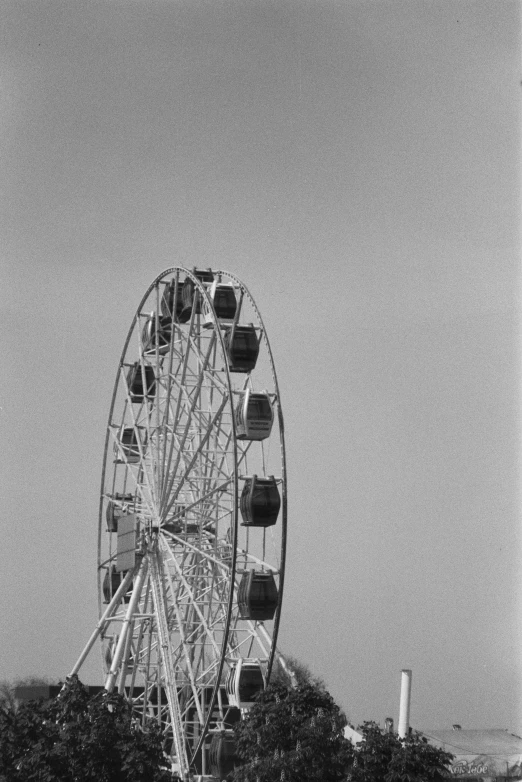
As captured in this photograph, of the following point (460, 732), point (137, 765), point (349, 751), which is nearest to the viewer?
point (137, 765)

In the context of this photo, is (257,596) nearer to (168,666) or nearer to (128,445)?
(168,666)

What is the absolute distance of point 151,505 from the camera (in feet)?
184

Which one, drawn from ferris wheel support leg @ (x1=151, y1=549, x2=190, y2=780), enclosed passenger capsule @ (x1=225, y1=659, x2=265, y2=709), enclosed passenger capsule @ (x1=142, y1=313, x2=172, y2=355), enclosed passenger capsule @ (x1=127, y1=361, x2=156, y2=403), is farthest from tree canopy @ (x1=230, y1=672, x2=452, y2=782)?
enclosed passenger capsule @ (x1=127, y1=361, x2=156, y2=403)

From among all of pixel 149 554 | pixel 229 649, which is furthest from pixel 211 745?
pixel 149 554

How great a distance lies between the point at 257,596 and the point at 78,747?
1407 cm

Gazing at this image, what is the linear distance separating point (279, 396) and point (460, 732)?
4944 cm

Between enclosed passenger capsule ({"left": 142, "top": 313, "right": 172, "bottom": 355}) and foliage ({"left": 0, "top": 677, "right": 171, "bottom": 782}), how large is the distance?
20.9 meters

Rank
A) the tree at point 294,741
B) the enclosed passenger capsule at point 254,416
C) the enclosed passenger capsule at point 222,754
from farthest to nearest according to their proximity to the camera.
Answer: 1. the enclosed passenger capsule at point 254,416
2. the enclosed passenger capsule at point 222,754
3. the tree at point 294,741

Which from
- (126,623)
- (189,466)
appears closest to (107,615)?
(126,623)

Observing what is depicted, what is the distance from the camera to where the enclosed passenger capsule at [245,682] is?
171ft

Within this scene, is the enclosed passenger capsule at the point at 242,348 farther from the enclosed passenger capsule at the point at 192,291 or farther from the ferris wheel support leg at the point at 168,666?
the ferris wheel support leg at the point at 168,666

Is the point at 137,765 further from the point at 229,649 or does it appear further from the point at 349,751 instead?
the point at 229,649

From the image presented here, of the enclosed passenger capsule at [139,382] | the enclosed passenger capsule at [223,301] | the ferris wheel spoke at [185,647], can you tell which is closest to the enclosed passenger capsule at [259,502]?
the ferris wheel spoke at [185,647]

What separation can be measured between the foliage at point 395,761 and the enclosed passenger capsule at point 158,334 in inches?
883
